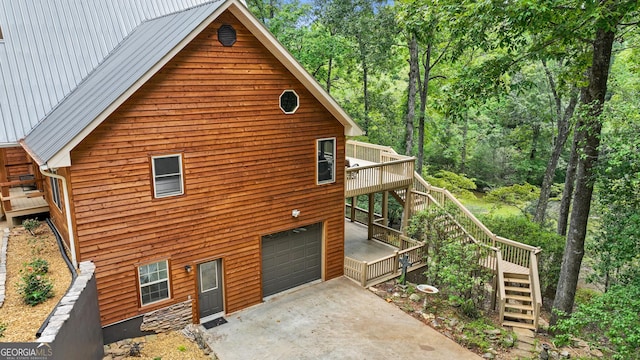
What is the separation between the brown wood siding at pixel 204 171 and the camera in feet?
30.8

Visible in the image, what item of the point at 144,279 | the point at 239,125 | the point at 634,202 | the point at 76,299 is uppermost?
the point at 239,125

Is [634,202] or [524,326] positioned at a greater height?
[634,202]

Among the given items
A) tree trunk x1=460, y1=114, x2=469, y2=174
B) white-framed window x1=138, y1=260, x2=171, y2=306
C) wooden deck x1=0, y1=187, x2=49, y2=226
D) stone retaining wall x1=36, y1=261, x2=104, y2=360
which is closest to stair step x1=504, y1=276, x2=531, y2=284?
white-framed window x1=138, y1=260, x2=171, y2=306

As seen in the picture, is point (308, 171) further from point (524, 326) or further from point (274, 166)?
point (524, 326)

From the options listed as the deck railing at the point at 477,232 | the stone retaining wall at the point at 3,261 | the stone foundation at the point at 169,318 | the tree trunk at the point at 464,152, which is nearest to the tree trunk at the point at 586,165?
the deck railing at the point at 477,232

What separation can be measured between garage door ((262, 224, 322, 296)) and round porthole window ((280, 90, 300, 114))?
3.71 meters

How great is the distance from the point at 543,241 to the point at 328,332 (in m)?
9.72

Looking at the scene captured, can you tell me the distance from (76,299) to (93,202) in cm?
248

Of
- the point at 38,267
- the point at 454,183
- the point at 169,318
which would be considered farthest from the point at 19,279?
the point at 454,183

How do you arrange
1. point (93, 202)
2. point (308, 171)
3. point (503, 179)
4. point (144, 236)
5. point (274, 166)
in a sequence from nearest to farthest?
point (93, 202) < point (144, 236) < point (274, 166) < point (308, 171) < point (503, 179)

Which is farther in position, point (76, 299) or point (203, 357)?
point (203, 357)

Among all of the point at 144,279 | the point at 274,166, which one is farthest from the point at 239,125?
the point at 144,279

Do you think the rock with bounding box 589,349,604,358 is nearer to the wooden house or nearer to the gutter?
the wooden house

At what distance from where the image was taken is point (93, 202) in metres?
9.22
